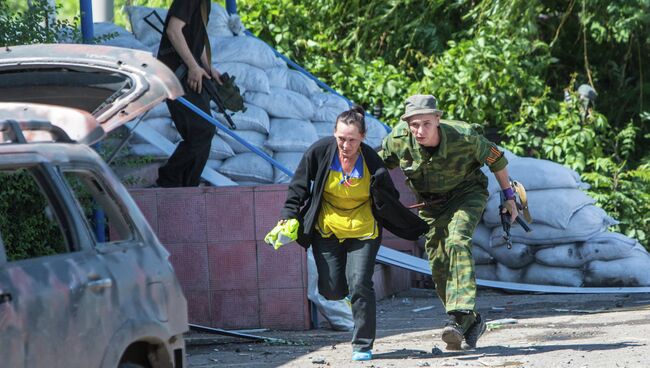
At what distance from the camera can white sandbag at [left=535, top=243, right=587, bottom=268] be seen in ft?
40.4

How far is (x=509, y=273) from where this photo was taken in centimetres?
1252

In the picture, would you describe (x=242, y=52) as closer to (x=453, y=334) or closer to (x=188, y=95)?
(x=188, y=95)

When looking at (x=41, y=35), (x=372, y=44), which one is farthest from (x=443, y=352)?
(x=372, y=44)

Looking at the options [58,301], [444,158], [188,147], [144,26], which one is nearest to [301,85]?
[144,26]

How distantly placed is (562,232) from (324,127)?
2.48 metres

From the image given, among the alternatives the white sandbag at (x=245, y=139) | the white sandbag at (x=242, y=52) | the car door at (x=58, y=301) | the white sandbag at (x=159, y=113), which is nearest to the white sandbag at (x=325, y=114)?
the white sandbag at (x=242, y=52)

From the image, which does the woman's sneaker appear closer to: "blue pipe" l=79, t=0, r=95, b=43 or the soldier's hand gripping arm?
the soldier's hand gripping arm

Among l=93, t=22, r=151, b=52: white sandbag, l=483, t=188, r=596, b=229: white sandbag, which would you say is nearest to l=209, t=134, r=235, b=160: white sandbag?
l=93, t=22, r=151, b=52: white sandbag

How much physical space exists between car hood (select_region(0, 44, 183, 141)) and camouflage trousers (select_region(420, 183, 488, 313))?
269cm

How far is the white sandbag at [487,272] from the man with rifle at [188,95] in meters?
3.63

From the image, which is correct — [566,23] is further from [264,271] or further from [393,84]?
[264,271]

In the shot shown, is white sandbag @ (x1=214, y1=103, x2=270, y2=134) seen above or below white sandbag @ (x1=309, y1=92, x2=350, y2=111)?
below

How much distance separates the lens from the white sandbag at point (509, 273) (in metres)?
12.5

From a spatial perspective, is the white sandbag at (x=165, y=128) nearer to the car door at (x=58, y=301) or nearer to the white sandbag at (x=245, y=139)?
the white sandbag at (x=245, y=139)
